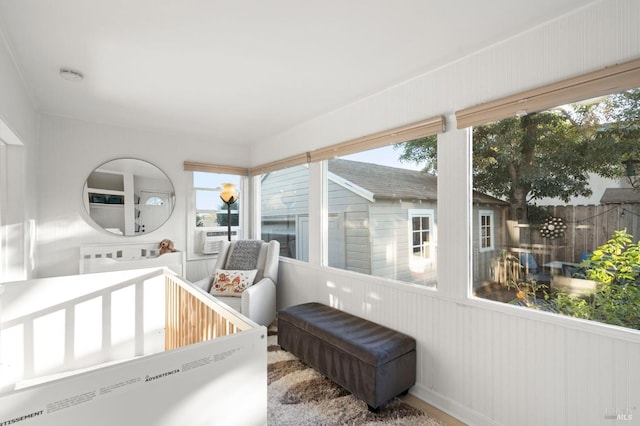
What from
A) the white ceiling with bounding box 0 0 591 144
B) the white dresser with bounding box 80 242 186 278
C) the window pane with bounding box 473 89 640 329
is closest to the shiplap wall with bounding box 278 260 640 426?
the window pane with bounding box 473 89 640 329

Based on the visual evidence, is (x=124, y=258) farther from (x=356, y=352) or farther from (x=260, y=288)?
(x=356, y=352)

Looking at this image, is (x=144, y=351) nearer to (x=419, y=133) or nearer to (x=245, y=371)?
(x=245, y=371)

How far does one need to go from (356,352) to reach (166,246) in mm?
2609

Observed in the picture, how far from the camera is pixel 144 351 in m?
2.02

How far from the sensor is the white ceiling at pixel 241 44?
1.49m

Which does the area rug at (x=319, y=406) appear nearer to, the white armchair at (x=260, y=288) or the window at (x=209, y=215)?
the white armchair at (x=260, y=288)

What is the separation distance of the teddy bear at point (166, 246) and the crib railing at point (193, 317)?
5.33 ft

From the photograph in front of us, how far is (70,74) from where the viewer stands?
2146 mm

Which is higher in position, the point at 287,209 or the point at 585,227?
the point at 287,209

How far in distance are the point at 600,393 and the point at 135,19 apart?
2887 millimetres

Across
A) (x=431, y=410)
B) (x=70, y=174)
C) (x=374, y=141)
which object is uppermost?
(x=374, y=141)

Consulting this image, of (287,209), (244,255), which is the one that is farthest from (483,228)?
(244,255)

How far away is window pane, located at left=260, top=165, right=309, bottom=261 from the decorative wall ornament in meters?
2.17

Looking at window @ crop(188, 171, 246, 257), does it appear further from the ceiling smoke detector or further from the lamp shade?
the ceiling smoke detector
